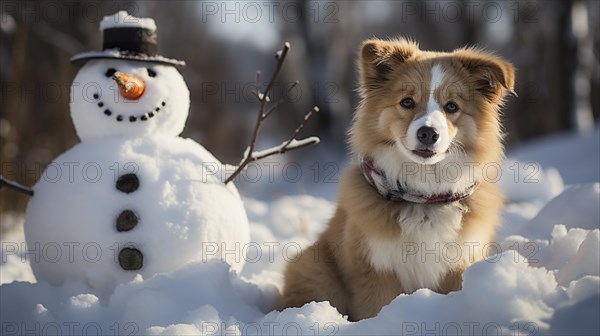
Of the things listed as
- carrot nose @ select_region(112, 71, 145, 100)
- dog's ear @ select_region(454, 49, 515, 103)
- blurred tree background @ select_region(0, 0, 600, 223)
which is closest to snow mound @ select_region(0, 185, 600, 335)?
dog's ear @ select_region(454, 49, 515, 103)

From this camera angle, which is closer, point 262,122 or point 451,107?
point 451,107

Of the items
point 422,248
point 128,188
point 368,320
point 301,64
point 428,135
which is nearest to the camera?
point 368,320

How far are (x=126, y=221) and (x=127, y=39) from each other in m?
1.15

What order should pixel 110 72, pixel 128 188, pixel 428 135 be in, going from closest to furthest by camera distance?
pixel 428 135 < pixel 128 188 < pixel 110 72

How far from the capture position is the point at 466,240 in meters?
2.89

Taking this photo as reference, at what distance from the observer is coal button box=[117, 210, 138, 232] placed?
296cm

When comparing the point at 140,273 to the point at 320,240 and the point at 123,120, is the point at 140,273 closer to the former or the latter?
the point at 123,120

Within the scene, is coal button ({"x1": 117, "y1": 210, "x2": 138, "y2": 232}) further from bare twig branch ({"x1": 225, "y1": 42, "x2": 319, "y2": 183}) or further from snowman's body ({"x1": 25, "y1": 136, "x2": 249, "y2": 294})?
bare twig branch ({"x1": 225, "y1": 42, "x2": 319, "y2": 183})

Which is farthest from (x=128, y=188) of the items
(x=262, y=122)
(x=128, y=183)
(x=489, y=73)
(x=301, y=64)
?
(x=301, y=64)

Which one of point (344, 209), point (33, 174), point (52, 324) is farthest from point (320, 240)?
point (33, 174)

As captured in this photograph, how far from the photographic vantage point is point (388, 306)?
7.70 ft

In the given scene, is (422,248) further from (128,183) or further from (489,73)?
(128,183)

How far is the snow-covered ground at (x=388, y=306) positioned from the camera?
215 centimetres

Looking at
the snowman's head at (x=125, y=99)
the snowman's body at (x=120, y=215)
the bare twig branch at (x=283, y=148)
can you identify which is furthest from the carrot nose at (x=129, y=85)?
the bare twig branch at (x=283, y=148)
